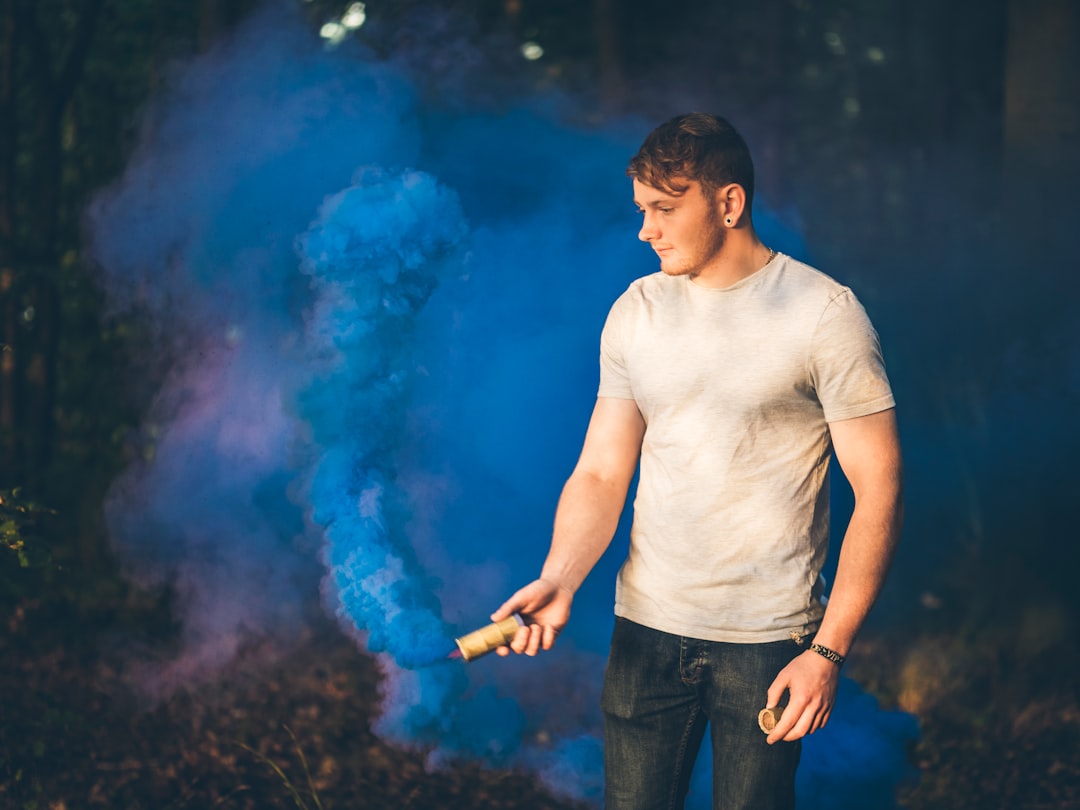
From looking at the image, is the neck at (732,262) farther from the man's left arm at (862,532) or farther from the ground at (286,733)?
→ the ground at (286,733)

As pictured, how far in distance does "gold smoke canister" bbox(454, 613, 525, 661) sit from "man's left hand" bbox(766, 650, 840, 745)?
59 centimetres

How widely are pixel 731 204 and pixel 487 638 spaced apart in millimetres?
1166

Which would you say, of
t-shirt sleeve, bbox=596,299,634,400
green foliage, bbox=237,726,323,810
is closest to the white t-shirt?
t-shirt sleeve, bbox=596,299,634,400

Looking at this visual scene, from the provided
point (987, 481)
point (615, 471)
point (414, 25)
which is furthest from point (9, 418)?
point (987, 481)

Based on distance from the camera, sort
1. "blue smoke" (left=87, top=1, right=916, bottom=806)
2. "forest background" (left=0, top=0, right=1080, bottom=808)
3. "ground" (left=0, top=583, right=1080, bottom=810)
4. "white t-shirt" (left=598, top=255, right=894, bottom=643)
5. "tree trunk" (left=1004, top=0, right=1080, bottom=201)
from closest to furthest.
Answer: "white t-shirt" (left=598, top=255, right=894, bottom=643) < "blue smoke" (left=87, top=1, right=916, bottom=806) < "ground" (left=0, top=583, right=1080, bottom=810) < "forest background" (left=0, top=0, right=1080, bottom=808) < "tree trunk" (left=1004, top=0, right=1080, bottom=201)

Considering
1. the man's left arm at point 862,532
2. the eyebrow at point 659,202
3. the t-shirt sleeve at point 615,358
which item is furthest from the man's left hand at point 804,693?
the eyebrow at point 659,202

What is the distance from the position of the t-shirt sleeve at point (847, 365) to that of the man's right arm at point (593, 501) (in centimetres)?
55

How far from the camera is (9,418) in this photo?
22.0 ft

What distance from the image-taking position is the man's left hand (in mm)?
2430

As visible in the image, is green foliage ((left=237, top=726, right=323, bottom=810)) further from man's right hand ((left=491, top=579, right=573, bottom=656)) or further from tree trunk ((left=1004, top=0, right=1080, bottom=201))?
tree trunk ((left=1004, top=0, right=1080, bottom=201))

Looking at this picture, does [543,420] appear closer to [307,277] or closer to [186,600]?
[307,277]

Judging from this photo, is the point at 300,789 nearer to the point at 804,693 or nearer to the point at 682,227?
the point at 804,693

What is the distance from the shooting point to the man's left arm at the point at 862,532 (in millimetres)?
2484

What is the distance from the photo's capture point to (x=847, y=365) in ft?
8.25
